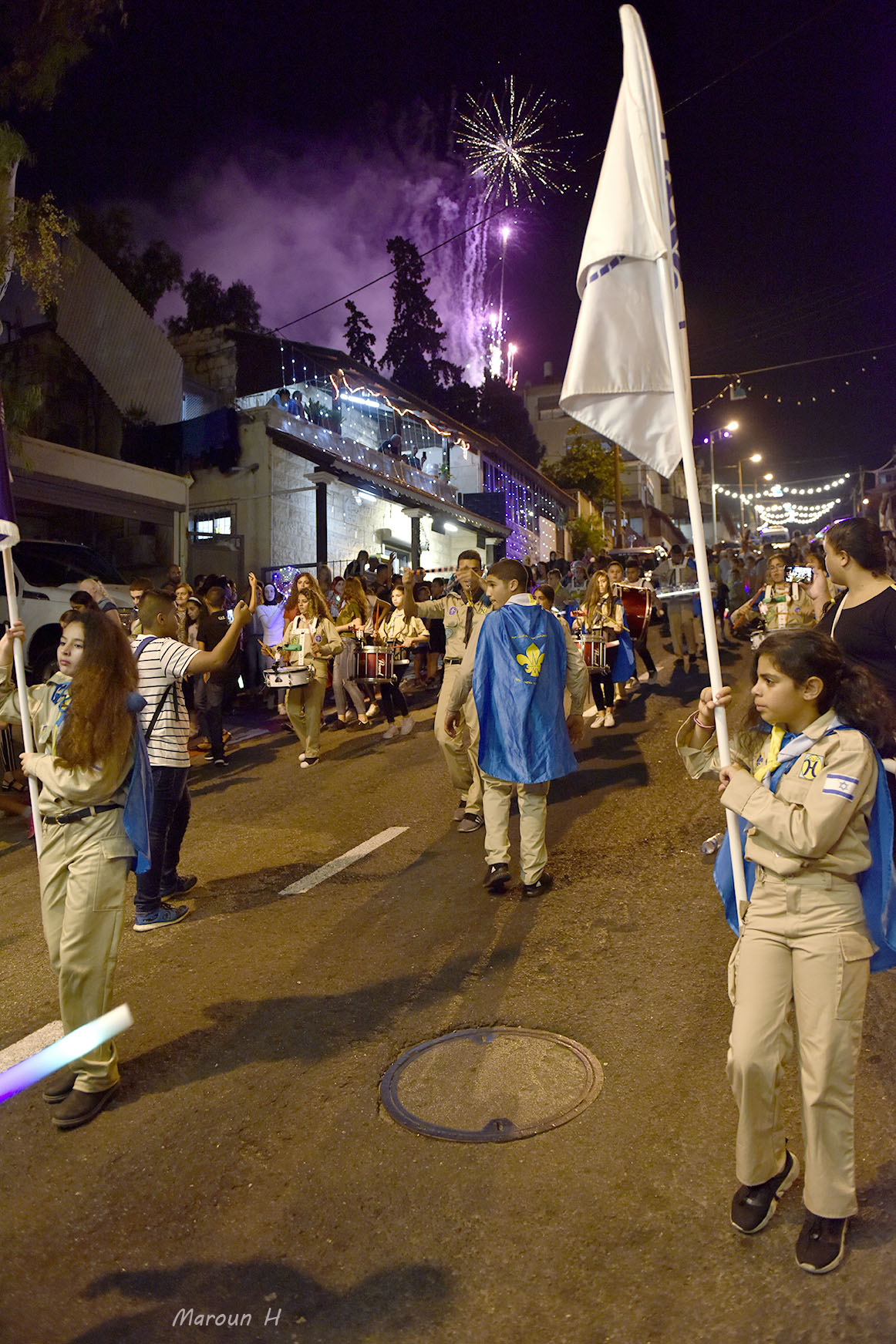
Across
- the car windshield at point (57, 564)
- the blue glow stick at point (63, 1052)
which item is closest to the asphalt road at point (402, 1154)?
the blue glow stick at point (63, 1052)

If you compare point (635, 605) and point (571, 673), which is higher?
point (635, 605)

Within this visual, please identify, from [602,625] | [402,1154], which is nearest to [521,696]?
[402,1154]

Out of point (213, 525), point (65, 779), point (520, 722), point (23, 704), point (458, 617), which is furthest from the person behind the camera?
point (213, 525)

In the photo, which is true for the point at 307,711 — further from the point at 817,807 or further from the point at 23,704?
the point at 817,807

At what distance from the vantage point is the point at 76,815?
3.68 metres

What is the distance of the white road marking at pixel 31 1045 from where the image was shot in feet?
12.8

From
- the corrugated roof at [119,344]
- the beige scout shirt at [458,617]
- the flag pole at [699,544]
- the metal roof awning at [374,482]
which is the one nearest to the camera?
the flag pole at [699,544]

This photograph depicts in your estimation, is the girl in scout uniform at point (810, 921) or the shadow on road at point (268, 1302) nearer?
the shadow on road at point (268, 1302)

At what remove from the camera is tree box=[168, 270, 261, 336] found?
29641mm

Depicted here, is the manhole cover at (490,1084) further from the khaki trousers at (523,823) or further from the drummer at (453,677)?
the drummer at (453,677)

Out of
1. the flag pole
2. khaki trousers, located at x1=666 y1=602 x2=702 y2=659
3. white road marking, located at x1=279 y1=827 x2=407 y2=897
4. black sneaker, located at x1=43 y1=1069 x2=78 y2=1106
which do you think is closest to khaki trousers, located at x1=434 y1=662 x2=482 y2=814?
white road marking, located at x1=279 y1=827 x2=407 y2=897

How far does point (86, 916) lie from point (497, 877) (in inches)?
110

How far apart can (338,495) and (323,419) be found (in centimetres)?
217

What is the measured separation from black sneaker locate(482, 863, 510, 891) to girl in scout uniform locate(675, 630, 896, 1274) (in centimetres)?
298
